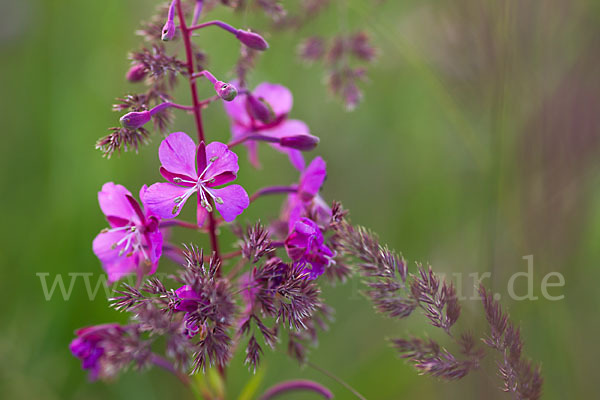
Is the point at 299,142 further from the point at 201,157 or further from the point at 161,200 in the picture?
the point at 161,200

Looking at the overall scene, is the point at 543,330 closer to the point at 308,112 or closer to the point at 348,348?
the point at 348,348

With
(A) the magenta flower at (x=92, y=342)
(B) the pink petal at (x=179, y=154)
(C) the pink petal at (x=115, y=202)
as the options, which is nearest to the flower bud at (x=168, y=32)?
(B) the pink petal at (x=179, y=154)

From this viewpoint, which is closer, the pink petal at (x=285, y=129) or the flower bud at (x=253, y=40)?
the flower bud at (x=253, y=40)

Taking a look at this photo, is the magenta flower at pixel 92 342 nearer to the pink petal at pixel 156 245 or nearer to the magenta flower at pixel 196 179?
the pink petal at pixel 156 245

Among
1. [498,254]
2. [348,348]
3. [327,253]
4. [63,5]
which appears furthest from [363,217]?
[63,5]

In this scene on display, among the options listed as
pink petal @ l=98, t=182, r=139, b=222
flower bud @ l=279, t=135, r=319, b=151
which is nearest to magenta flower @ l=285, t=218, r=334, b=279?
flower bud @ l=279, t=135, r=319, b=151

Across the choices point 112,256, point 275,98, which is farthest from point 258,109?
point 112,256

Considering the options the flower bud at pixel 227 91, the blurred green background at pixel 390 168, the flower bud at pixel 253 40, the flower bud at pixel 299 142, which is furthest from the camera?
the blurred green background at pixel 390 168
